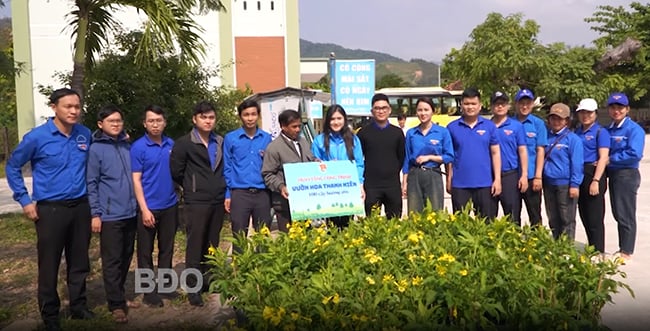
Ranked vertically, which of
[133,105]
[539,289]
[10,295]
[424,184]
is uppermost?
[133,105]

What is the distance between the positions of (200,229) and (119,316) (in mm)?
948

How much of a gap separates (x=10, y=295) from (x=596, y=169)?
19.2ft

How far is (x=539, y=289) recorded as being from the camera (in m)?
3.21

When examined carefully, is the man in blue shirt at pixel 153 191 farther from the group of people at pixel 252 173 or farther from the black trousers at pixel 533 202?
the black trousers at pixel 533 202

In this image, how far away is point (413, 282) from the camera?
3.17m

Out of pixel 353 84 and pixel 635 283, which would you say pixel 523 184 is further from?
pixel 353 84

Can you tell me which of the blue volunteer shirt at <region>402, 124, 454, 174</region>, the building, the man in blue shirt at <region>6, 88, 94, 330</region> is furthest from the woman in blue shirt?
the building

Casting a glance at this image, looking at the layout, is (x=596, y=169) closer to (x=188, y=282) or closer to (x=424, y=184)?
(x=424, y=184)

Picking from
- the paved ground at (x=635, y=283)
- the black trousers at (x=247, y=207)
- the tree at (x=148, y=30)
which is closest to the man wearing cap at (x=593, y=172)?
the paved ground at (x=635, y=283)

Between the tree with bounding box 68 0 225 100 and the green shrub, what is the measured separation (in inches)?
167

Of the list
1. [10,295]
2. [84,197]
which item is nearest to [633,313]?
[84,197]

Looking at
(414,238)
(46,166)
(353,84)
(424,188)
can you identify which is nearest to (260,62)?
(353,84)

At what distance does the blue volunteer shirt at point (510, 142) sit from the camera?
570 cm

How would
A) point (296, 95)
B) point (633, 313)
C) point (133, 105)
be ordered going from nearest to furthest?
point (633, 313) → point (133, 105) → point (296, 95)
